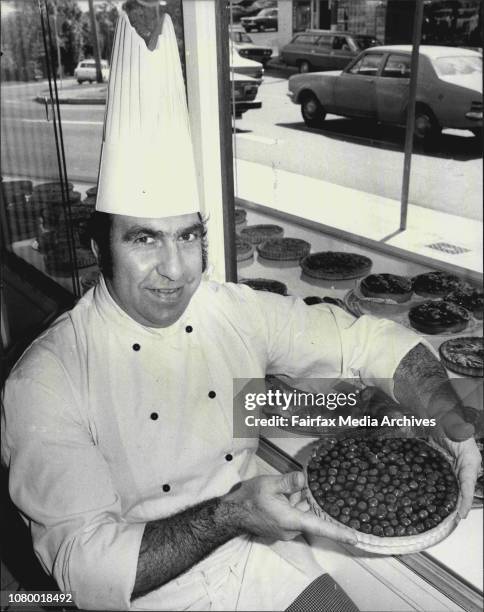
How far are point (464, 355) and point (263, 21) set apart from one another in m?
1.32

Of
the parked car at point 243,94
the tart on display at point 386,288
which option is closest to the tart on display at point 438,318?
the tart on display at point 386,288

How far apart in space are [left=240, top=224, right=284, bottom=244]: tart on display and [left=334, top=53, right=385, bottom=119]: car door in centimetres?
77

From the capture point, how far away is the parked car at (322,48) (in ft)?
7.08

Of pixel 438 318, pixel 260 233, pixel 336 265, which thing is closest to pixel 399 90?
pixel 336 265

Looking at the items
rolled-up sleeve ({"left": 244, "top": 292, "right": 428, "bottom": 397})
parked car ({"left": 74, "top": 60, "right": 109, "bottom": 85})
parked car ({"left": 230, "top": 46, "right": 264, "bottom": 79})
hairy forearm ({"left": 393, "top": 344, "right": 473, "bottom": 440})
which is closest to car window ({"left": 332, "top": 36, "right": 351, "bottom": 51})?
parked car ({"left": 230, "top": 46, "right": 264, "bottom": 79})

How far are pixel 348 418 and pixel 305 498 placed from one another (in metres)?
0.54

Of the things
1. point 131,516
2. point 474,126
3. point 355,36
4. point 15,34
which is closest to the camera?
point 131,516

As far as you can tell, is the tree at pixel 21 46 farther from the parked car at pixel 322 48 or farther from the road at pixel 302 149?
the parked car at pixel 322 48

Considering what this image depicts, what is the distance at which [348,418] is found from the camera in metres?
1.70

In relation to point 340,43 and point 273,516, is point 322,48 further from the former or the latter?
point 273,516

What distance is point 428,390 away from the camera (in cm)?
121

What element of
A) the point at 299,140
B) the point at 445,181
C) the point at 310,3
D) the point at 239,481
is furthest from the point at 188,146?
the point at 445,181

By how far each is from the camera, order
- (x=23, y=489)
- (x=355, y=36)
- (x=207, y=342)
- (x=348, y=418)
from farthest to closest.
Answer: (x=355, y=36) → (x=348, y=418) → (x=207, y=342) → (x=23, y=489)

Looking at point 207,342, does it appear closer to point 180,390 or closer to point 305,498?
point 180,390
